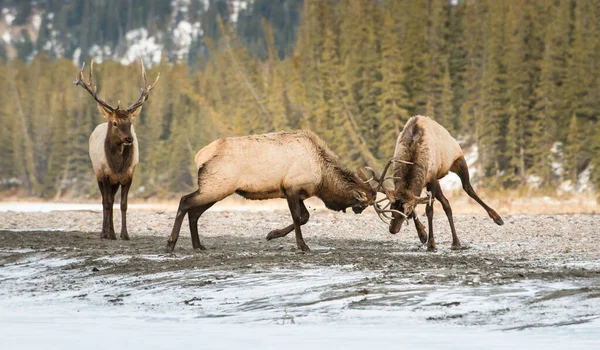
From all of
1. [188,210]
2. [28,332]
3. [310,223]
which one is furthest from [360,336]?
[310,223]

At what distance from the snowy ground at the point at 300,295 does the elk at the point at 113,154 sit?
43.8 inches

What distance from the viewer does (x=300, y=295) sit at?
9734 millimetres

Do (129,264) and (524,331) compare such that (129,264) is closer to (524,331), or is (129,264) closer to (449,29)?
(524,331)

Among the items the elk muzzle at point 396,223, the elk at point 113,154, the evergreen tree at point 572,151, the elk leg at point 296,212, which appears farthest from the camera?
the evergreen tree at point 572,151

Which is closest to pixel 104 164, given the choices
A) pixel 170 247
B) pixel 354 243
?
pixel 170 247

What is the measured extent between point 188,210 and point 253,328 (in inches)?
193

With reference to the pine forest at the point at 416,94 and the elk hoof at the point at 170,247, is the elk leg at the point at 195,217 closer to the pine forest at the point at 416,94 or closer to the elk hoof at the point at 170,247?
the elk hoof at the point at 170,247

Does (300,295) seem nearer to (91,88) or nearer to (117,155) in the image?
(117,155)

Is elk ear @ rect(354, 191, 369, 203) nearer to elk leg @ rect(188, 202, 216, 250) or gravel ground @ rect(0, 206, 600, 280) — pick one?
gravel ground @ rect(0, 206, 600, 280)

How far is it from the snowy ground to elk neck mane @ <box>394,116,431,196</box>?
3.00 ft

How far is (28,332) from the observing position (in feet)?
28.8

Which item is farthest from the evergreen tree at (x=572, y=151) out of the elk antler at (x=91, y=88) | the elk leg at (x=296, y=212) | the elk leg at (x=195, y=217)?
the elk leg at (x=195, y=217)

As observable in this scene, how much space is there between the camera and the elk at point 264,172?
13141 mm

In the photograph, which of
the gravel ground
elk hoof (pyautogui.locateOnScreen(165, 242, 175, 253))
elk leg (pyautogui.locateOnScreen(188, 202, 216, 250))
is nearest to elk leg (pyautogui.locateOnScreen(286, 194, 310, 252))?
the gravel ground
